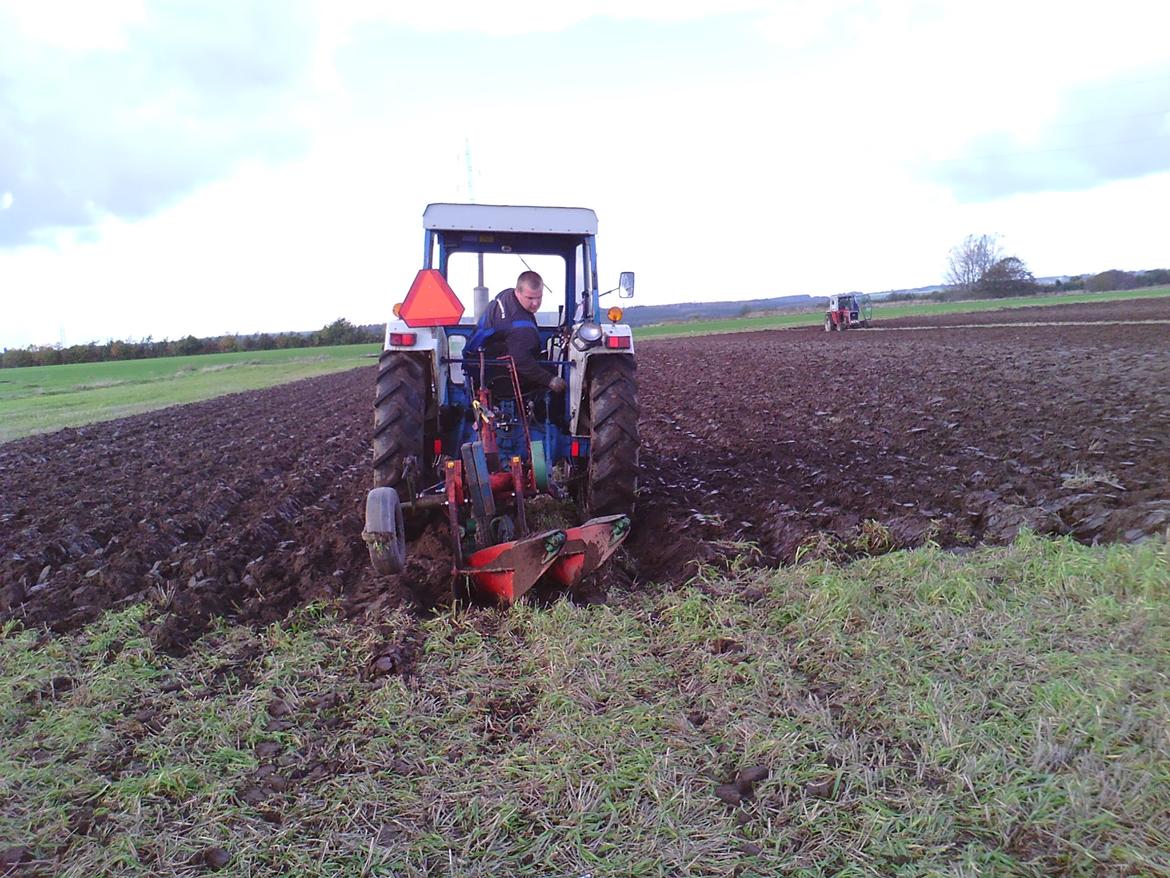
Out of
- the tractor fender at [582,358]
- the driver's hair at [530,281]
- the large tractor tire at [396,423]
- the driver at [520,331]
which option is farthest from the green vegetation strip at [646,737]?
the driver's hair at [530,281]

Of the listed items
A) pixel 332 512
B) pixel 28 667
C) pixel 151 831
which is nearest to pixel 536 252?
pixel 332 512

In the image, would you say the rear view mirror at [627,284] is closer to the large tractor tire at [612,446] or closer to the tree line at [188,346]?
the large tractor tire at [612,446]

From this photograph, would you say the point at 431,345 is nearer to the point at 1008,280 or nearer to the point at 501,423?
the point at 501,423

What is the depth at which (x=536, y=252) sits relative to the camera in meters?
6.26

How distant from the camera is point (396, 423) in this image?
5.06 m

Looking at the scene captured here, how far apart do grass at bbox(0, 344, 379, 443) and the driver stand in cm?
1061

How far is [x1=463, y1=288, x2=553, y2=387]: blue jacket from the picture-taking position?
201 inches

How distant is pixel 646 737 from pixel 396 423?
2.80 meters

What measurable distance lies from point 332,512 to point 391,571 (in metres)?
2.72

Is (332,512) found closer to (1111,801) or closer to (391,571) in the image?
(391,571)

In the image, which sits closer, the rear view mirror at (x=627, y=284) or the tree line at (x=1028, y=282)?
the rear view mirror at (x=627, y=284)

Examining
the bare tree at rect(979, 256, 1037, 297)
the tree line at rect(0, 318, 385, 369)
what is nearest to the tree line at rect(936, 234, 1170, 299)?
the bare tree at rect(979, 256, 1037, 297)

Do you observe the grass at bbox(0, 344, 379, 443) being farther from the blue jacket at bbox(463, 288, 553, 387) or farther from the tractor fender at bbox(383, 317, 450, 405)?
the blue jacket at bbox(463, 288, 553, 387)

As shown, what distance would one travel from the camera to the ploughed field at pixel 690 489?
15.4ft
